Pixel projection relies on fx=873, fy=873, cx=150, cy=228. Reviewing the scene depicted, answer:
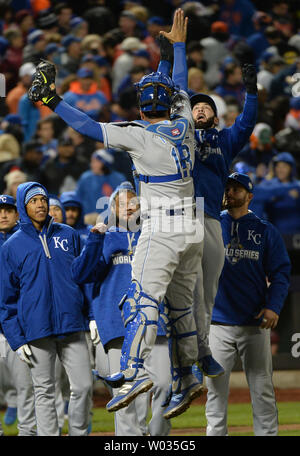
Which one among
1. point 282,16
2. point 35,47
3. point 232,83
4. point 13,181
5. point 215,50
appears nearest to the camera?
point 13,181

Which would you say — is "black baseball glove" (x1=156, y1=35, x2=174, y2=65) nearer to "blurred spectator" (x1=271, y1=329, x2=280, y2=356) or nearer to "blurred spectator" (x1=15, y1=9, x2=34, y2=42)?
"blurred spectator" (x1=271, y1=329, x2=280, y2=356)

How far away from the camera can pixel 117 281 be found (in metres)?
6.30

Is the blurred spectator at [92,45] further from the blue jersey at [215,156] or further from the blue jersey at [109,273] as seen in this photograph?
the blue jersey at [215,156]

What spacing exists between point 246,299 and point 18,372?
2.02 m

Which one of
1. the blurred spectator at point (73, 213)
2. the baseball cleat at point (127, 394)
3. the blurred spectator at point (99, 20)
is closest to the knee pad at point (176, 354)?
the baseball cleat at point (127, 394)

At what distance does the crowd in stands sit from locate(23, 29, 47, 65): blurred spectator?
19 mm

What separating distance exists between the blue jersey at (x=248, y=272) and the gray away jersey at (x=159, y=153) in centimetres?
134

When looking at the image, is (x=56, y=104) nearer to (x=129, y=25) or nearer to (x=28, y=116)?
(x=28, y=116)

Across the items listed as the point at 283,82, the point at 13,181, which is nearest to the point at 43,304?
the point at 13,181

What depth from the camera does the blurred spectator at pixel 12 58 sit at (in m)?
14.7

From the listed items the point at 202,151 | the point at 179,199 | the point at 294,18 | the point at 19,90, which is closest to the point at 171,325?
the point at 179,199

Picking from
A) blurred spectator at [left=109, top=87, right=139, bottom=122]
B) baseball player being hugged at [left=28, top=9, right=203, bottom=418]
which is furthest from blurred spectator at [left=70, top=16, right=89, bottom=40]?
baseball player being hugged at [left=28, top=9, right=203, bottom=418]
